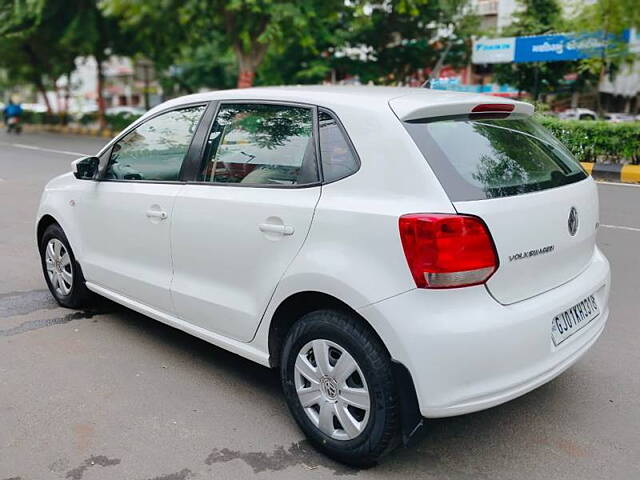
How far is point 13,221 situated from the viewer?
8477mm

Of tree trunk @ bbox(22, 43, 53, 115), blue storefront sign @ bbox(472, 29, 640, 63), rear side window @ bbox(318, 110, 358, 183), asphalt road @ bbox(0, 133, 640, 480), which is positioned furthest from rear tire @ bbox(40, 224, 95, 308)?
tree trunk @ bbox(22, 43, 53, 115)

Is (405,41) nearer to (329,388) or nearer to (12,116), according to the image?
(12,116)

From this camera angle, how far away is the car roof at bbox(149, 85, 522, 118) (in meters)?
2.98

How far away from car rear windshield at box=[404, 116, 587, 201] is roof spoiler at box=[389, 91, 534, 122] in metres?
0.03

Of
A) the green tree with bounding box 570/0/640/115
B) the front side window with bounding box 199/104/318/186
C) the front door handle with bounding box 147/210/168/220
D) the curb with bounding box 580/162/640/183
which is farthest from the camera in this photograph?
the green tree with bounding box 570/0/640/115

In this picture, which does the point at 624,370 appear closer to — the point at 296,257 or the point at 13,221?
the point at 296,257

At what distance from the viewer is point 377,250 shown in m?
2.67

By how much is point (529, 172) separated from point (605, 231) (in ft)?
17.6

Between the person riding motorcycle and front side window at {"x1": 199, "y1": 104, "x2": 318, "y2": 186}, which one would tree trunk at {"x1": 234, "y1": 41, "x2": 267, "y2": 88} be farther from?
front side window at {"x1": 199, "y1": 104, "x2": 318, "y2": 186}

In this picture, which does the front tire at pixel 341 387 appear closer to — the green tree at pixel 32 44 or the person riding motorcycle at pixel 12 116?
the green tree at pixel 32 44

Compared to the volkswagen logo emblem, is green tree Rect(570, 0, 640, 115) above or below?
above

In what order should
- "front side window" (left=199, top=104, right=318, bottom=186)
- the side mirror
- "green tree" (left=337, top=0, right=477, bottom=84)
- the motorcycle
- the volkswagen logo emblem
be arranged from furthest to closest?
"green tree" (left=337, top=0, right=477, bottom=84)
the motorcycle
the side mirror
"front side window" (left=199, top=104, right=318, bottom=186)
the volkswagen logo emblem

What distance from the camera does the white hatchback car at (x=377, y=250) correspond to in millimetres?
2582

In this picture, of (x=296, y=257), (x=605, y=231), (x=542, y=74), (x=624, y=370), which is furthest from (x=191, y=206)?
(x=542, y=74)
